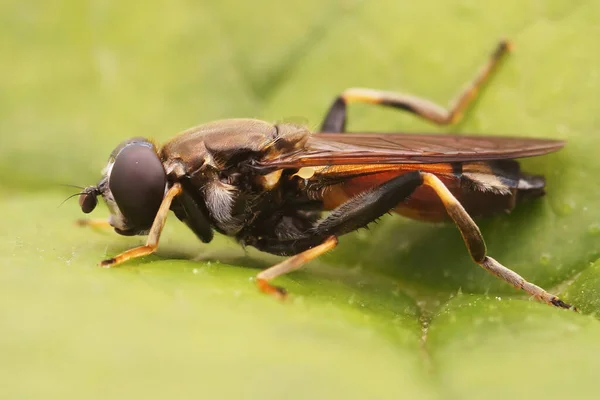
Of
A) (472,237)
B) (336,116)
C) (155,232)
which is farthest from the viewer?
(336,116)

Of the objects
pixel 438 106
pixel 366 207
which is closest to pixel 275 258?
pixel 366 207

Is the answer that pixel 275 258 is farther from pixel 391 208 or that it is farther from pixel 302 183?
pixel 391 208

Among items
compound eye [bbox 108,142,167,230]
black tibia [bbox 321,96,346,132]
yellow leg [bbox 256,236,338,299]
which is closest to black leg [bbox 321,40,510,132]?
black tibia [bbox 321,96,346,132]

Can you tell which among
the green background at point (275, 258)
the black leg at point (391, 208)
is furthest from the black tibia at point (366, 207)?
the green background at point (275, 258)

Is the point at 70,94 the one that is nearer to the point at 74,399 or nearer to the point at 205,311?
the point at 205,311

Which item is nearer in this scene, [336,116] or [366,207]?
[366,207]

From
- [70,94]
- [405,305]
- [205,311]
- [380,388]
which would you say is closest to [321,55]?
[70,94]

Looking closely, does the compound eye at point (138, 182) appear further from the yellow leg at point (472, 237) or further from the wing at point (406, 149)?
the yellow leg at point (472, 237)
